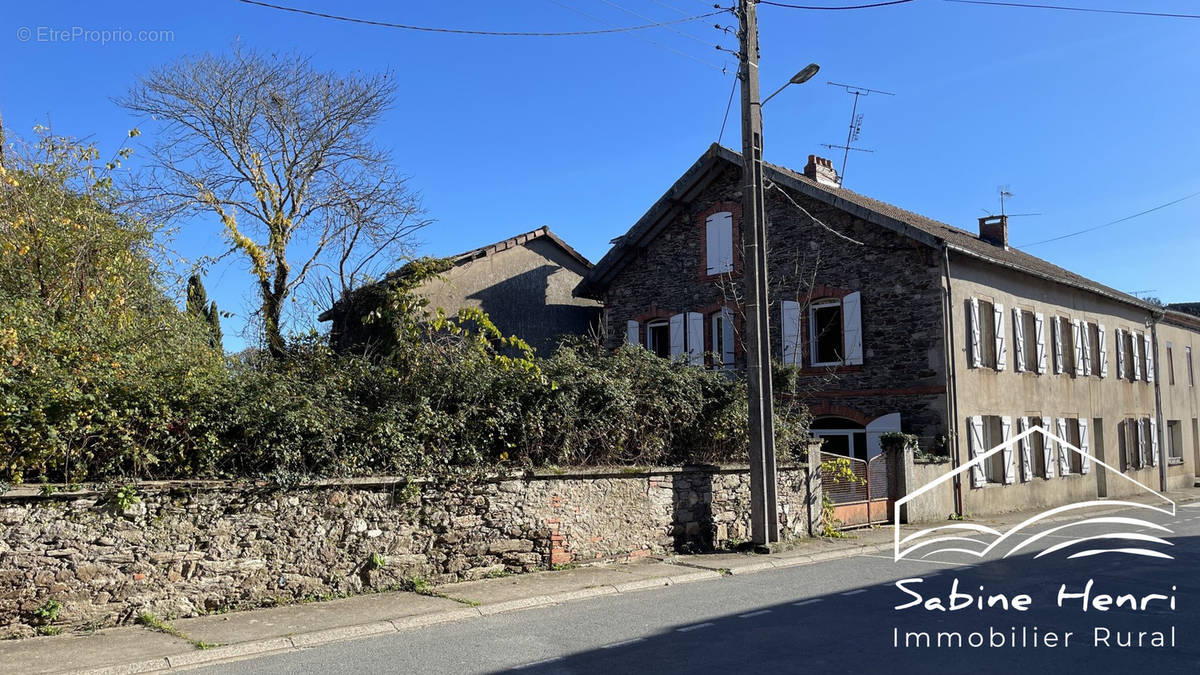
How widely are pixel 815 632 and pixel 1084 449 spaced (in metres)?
19.7

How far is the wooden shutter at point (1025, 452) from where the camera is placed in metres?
21.2

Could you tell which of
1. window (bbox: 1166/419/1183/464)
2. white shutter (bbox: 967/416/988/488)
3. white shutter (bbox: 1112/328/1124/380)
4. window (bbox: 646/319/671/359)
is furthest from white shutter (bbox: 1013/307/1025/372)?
window (bbox: 1166/419/1183/464)

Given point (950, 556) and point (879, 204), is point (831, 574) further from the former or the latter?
point (879, 204)

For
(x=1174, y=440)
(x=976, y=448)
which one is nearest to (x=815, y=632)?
(x=976, y=448)

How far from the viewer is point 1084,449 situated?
23.9m

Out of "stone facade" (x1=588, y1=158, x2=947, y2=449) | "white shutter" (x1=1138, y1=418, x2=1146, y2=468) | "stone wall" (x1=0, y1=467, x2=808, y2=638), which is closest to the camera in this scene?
"stone wall" (x1=0, y1=467, x2=808, y2=638)

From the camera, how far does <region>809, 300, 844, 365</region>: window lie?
20609 mm

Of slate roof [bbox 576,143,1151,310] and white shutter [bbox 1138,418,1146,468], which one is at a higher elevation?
slate roof [bbox 576,143,1151,310]

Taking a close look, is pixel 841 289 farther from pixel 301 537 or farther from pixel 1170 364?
pixel 1170 364

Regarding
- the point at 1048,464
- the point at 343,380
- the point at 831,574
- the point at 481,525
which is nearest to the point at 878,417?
the point at 1048,464

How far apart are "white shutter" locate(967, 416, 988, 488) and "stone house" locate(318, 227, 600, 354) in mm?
9842

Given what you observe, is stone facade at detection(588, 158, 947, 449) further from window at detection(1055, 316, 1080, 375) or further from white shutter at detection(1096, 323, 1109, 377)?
white shutter at detection(1096, 323, 1109, 377)

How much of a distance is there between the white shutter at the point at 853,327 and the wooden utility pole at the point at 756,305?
24.0 feet

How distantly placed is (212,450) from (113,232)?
3932 mm
